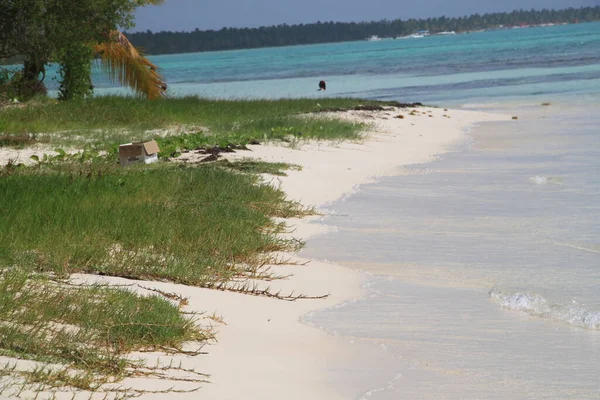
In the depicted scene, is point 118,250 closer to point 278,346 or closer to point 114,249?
point 114,249

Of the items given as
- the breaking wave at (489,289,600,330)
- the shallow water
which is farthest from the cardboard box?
the breaking wave at (489,289,600,330)

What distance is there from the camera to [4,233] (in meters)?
6.82

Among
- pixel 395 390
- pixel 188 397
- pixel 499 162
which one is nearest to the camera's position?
pixel 188 397

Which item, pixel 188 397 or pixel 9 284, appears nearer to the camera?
pixel 188 397

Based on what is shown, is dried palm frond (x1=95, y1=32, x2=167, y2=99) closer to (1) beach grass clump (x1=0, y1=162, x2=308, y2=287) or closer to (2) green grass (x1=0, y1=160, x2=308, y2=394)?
(2) green grass (x1=0, y1=160, x2=308, y2=394)

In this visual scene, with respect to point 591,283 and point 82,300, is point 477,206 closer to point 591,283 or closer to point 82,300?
point 591,283

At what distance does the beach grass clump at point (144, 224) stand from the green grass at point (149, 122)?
206 inches

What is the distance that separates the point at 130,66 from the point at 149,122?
7266mm

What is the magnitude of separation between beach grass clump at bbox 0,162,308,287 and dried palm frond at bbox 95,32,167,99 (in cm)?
1592

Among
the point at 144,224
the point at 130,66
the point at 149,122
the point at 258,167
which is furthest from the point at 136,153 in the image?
the point at 130,66

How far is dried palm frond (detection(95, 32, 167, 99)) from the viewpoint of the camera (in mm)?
26344

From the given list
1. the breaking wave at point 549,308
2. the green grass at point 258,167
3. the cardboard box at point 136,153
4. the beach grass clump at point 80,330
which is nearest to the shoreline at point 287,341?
the beach grass clump at point 80,330

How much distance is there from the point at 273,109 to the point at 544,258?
57.9 feet

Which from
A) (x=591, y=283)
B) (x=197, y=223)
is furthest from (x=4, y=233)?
(x=591, y=283)
